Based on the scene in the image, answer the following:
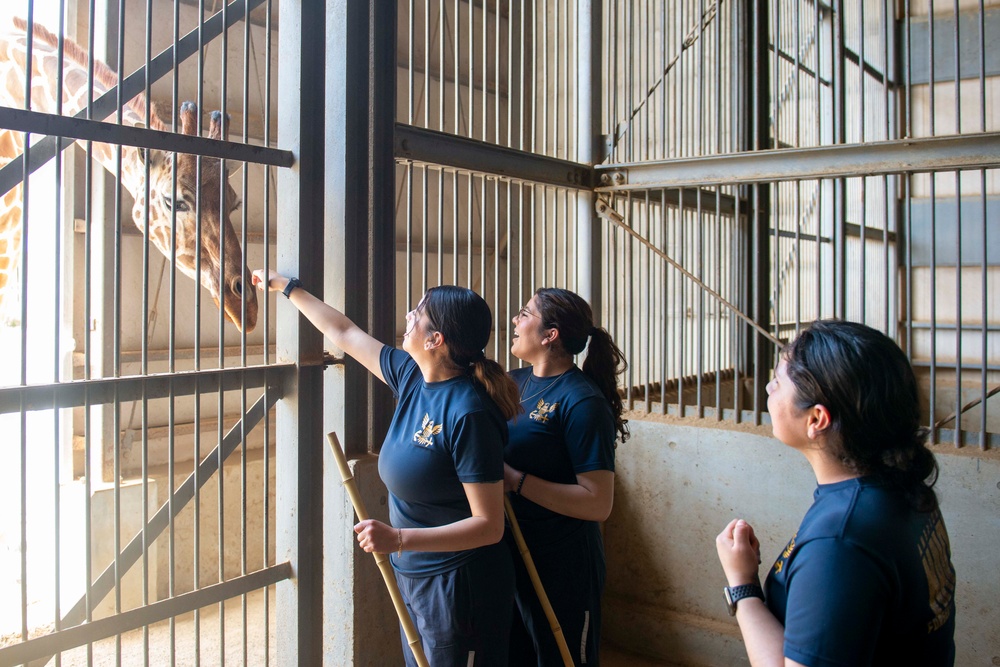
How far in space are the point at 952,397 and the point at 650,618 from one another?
15.5 feet

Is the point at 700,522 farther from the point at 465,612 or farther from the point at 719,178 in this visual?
the point at 465,612

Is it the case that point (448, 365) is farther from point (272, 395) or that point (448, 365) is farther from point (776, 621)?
point (776, 621)

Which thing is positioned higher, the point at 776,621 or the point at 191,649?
the point at 776,621

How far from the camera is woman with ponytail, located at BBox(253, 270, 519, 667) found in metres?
1.87

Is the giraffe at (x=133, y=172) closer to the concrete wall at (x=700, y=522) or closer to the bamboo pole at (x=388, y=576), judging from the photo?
the bamboo pole at (x=388, y=576)

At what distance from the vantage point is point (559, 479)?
2217 mm

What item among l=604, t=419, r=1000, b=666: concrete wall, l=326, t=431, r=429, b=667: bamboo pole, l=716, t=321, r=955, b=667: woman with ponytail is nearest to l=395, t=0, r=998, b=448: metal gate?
l=604, t=419, r=1000, b=666: concrete wall

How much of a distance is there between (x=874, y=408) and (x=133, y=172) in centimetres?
342

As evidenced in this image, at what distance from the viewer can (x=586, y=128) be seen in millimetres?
4059

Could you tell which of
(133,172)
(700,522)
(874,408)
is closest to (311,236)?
(133,172)

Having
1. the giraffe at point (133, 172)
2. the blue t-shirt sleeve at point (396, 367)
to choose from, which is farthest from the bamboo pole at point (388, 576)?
the giraffe at point (133, 172)

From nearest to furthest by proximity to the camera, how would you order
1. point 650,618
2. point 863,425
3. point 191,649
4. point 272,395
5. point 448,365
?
point 863,425, point 448,365, point 272,395, point 650,618, point 191,649

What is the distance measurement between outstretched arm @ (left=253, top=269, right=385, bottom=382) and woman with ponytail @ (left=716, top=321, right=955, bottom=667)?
1311 millimetres

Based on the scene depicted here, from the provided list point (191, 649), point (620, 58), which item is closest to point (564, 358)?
point (191, 649)
